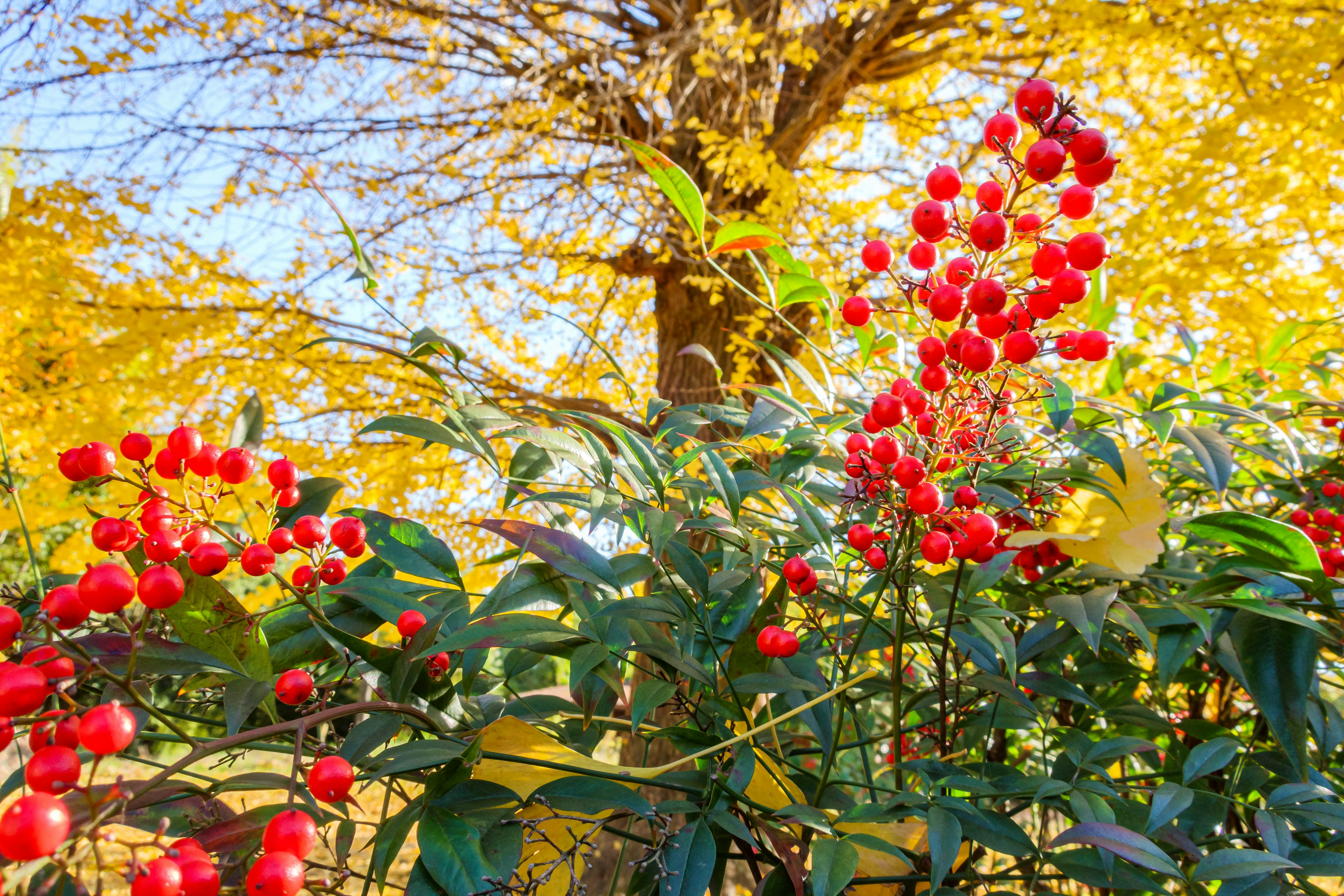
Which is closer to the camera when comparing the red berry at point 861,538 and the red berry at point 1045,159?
the red berry at point 1045,159

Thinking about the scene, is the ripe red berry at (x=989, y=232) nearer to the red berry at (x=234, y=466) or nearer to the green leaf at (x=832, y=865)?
the green leaf at (x=832, y=865)

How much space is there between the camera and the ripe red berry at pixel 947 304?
1.51 ft

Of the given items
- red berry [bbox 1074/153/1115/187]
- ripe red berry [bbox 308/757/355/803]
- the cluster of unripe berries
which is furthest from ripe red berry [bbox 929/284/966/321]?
ripe red berry [bbox 308/757/355/803]

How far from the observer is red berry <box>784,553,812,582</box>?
51 centimetres

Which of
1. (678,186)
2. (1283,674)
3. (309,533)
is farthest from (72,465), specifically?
(1283,674)

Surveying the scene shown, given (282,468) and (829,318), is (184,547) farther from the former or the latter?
(829,318)

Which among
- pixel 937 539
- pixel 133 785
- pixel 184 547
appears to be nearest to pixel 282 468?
pixel 184 547

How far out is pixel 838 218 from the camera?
2.69 meters

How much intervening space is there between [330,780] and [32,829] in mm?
106

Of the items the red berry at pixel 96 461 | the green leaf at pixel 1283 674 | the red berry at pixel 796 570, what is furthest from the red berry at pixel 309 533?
the green leaf at pixel 1283 674

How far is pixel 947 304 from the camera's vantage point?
18.2 inches

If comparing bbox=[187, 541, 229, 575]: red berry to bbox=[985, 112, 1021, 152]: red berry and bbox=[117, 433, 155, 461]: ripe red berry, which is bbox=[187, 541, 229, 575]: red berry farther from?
bbox=[985, 112, 1021, 152]: red berry

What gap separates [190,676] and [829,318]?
568 mm

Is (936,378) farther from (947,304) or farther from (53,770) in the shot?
(53,770)
